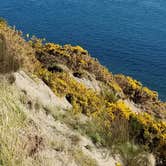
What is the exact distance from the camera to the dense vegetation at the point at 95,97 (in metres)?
10.8

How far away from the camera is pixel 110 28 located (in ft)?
143

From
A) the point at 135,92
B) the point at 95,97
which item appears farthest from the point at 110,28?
the point at 95,97

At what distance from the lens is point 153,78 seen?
34906mm

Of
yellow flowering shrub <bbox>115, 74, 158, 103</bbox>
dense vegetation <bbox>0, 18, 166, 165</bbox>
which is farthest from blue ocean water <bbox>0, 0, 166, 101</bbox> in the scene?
dense vegetation <bbox>0, 18, 166, 165</bbox>

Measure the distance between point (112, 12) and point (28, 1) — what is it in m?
8.46

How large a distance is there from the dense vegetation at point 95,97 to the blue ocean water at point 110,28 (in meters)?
12.6

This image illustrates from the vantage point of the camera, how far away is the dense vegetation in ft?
A: 35.4

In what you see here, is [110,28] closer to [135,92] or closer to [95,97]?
[135,92]

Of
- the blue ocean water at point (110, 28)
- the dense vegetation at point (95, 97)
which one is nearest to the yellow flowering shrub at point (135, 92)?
the dense vegetation at point (95, 97)

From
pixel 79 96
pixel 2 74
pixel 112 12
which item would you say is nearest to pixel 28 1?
pixel 112 12

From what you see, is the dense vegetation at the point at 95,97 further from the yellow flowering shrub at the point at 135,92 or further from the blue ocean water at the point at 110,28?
the blue ocean water at the point at 110,28

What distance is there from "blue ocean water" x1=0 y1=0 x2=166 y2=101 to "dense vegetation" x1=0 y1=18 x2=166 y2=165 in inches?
498

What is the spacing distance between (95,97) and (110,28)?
2998cm

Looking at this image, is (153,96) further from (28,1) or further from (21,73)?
(28,1)
